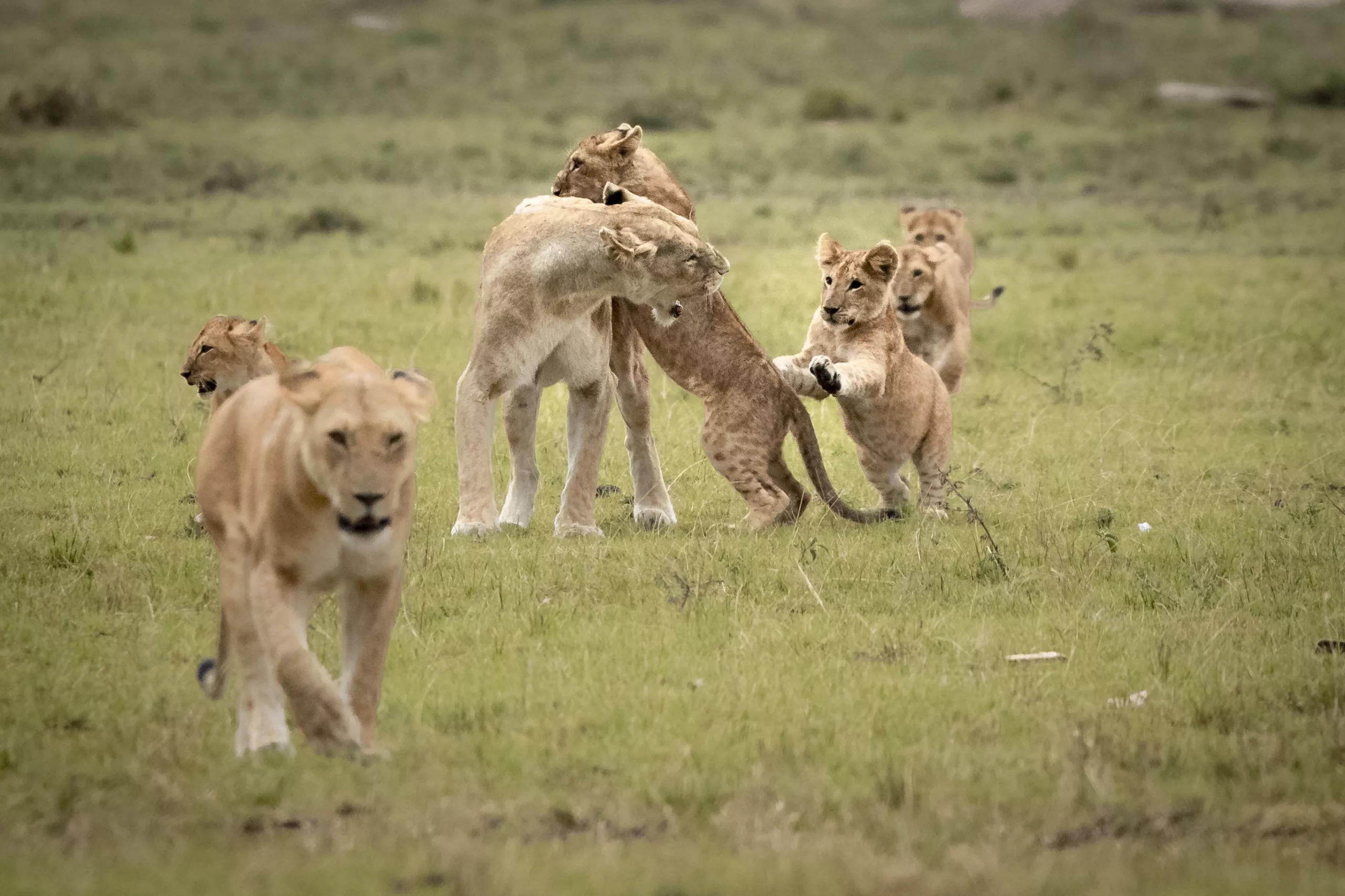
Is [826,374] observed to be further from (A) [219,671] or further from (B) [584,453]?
(A) [219,671]

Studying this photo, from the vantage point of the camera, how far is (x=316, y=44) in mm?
52094

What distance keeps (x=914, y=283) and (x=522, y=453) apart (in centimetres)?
371

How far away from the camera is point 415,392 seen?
14.4 ft

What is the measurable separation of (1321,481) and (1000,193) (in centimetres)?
1608

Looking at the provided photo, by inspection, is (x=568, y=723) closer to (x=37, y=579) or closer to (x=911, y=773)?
(x=911, y=773)

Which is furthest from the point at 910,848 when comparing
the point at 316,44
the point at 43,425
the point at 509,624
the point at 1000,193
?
the point at 316,44

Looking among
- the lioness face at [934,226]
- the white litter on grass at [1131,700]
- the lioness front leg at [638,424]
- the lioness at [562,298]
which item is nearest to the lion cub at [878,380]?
the lioness front leg at [638,424]

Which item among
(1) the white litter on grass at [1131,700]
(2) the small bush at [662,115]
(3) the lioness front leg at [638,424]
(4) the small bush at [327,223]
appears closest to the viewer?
(1) the white litter on grass at [1131,700]

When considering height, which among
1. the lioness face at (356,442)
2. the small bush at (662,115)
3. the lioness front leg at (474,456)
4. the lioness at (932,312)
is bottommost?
the small bush at (662,115)

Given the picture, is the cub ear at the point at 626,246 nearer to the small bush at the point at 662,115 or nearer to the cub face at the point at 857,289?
the cub face at the point at 857,289

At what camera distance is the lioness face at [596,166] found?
843 cm

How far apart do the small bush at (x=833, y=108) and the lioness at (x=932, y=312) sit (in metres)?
26.0

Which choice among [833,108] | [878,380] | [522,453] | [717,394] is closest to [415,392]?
[522,453]

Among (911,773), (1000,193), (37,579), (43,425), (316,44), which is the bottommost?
(316,44)
